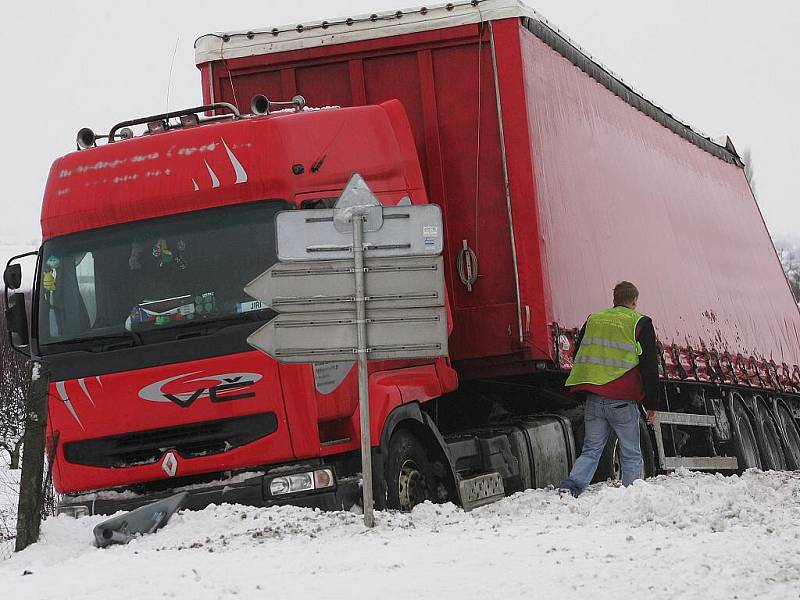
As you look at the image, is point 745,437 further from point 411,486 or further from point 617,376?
point 411,486

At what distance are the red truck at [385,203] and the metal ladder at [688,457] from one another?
1.5 inches

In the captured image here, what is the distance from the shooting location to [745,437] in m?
15.7

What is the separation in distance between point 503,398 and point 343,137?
3.61m

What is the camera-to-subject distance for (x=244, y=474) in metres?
8.43

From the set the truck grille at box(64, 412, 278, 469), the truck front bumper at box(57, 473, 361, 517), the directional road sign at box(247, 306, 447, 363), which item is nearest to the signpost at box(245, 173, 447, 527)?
the directional road sign at box(247, 306, 447, 363)

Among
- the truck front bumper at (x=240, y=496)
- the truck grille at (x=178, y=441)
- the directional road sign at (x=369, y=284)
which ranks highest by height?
the directional road sign at (x=369, y=284)

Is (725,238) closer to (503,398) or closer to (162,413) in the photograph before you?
(503,398)

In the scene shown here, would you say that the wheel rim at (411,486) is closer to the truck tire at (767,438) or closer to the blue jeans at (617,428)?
the blue jeans at (617,428)

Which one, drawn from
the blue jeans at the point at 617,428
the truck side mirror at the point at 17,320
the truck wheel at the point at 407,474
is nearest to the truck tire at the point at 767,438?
the blue jeans at the point at 617,428

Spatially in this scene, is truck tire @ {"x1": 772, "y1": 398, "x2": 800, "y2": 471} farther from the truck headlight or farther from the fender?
the truck headlight

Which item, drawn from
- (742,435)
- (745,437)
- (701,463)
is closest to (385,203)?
(701,463)

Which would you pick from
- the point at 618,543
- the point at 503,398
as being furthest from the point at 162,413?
the point at 503,398

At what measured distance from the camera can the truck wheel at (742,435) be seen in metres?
15.2

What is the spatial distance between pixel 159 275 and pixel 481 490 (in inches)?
122
